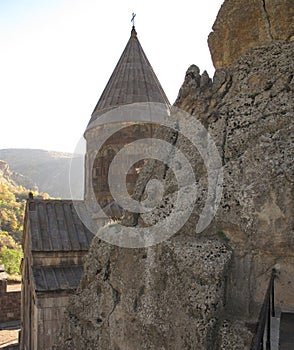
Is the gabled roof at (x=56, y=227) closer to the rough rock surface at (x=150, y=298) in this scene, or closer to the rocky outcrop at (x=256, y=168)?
the rough rock surface at (x=150, y=298)

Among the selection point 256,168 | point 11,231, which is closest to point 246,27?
point 256,168

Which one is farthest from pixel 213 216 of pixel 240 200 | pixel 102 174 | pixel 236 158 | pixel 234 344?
pixel 102 174

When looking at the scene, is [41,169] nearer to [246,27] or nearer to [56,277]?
[56,277]

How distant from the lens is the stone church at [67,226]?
7766 millimetres

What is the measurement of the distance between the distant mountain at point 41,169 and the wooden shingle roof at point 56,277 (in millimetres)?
58598

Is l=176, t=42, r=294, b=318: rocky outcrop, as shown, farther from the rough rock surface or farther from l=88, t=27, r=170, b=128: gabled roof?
l=88, t=27, r=170, b=128: gabled roof

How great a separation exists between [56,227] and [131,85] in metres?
5.14

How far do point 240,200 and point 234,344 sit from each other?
885 mm

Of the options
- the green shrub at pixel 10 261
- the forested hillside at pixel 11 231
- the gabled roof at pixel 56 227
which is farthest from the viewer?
the forested hillside at pixel 11 231

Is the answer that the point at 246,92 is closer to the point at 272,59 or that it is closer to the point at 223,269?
the point at 272,59

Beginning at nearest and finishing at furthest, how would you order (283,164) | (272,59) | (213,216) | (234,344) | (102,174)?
(234,344), (283,164), (213,216), (272,59), (102,174)

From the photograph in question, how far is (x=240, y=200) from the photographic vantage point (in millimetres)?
2643

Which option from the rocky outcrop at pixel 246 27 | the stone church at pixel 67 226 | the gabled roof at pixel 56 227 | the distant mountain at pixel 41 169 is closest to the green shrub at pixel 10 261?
the stone church at pixel 67 226

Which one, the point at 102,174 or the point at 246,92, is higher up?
the point at 246,92
